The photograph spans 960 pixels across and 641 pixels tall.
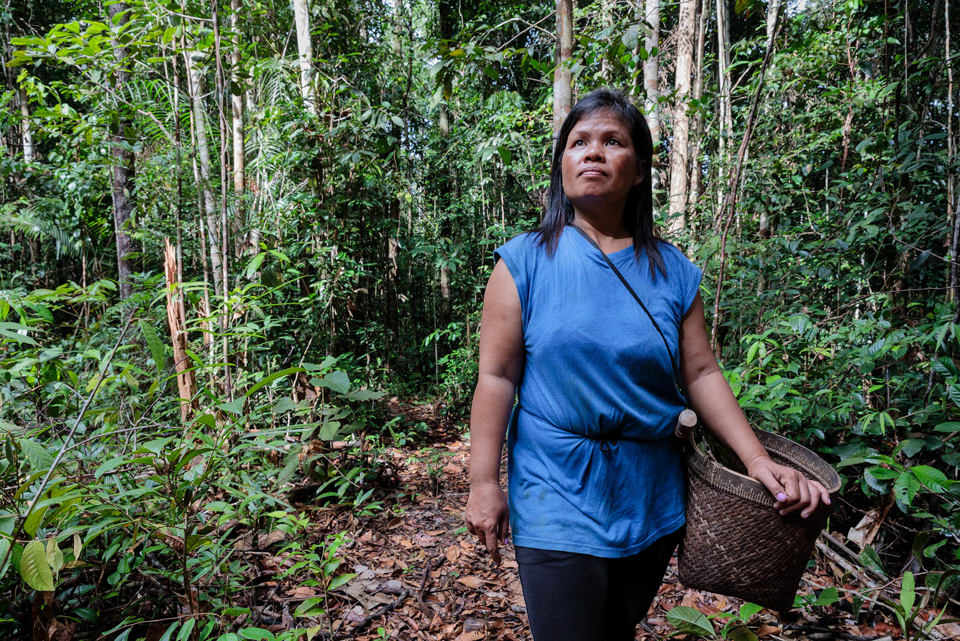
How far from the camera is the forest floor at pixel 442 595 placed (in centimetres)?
234

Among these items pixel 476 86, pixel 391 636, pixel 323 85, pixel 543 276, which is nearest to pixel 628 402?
pixel 543 276

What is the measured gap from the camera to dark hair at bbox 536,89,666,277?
1403mm

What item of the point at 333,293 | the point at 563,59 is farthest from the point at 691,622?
the point at 333,293

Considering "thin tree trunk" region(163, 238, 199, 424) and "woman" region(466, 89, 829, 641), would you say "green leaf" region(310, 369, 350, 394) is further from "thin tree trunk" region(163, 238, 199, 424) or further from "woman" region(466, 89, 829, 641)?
"thin tree trunk" region(163, 238, 199, 424)

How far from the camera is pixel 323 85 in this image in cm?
444

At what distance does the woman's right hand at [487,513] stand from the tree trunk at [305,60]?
399 centimetres

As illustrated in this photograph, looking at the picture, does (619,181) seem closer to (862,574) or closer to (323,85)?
(862,574)

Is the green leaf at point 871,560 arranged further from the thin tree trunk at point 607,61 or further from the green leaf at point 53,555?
the green leaf at point 53,555

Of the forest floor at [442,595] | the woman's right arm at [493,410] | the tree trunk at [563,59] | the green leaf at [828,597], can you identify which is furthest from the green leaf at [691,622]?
the tree trunk at [563,59]

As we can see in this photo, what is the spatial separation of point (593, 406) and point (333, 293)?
388 cm

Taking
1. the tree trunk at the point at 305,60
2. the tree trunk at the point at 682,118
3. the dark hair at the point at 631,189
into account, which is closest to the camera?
the dark hair at the point at 631,189

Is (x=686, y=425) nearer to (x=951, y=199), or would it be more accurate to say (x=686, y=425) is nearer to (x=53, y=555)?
(x=53, y=555)

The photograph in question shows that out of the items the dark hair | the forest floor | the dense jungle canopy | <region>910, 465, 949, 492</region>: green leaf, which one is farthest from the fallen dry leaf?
the dark hair

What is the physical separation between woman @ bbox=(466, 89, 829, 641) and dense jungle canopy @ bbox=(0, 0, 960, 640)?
2.67 ft
